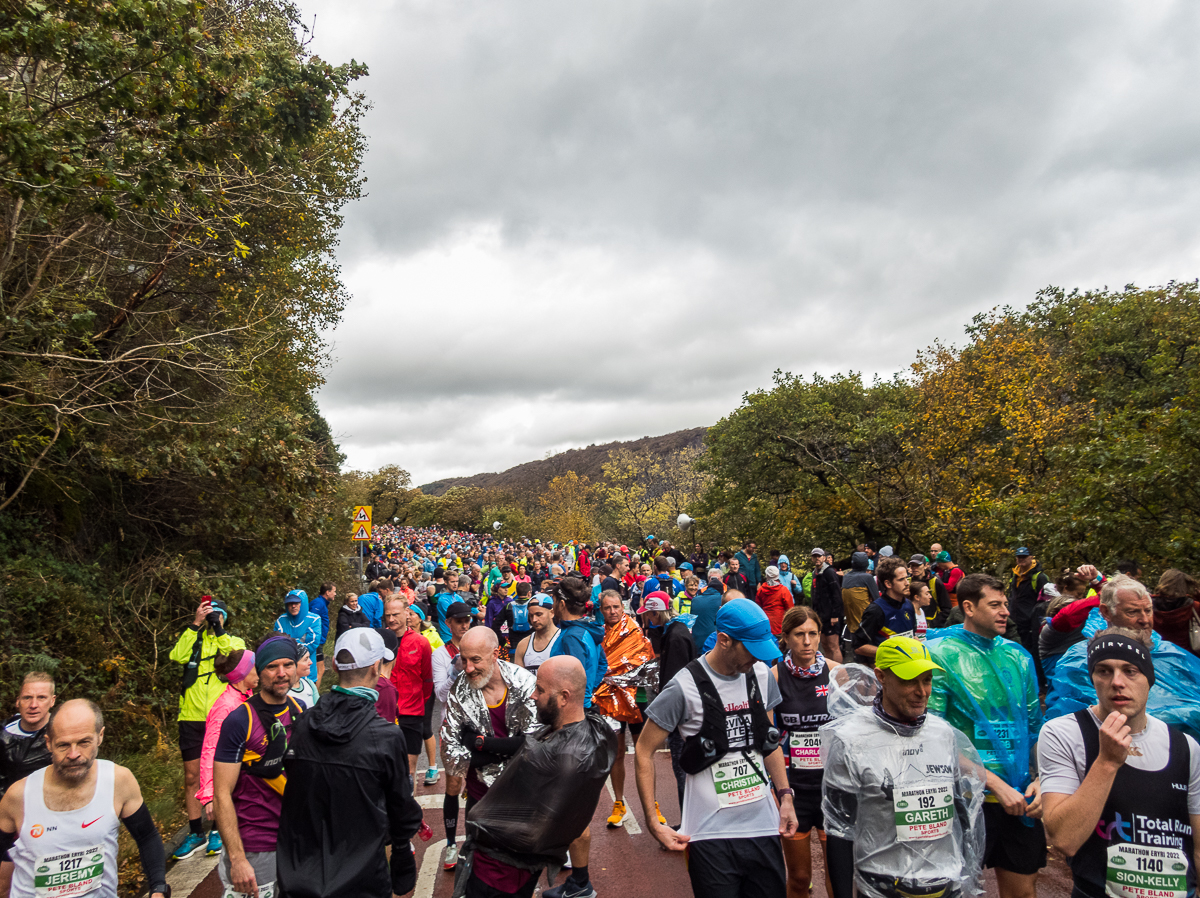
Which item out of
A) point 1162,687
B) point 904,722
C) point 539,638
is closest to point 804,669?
point 904,722

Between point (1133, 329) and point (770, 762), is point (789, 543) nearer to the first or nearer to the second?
point (1133, 329)

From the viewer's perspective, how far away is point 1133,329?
22578 mm

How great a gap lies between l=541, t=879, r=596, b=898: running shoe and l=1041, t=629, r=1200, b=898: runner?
2731mm

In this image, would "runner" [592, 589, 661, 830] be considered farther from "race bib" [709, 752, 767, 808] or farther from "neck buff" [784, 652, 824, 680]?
"race bib" [709, 752, 767, 808]

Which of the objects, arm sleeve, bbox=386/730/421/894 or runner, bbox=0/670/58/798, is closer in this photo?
arm sleeve, bbox=386/730/421/894

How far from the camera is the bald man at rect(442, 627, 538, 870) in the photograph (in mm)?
3488

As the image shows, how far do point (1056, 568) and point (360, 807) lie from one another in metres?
11.7

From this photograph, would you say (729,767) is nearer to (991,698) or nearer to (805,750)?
(805,750)

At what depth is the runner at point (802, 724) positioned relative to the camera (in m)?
3.62

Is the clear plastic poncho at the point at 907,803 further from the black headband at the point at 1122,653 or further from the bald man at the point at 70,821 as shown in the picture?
the bald man at the point at 70,821

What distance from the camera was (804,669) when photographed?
3986mm

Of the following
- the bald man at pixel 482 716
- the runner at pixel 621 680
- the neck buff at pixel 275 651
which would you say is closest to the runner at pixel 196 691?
the neck buff at pixel 275 651

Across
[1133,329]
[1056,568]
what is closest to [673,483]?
[1133,329]

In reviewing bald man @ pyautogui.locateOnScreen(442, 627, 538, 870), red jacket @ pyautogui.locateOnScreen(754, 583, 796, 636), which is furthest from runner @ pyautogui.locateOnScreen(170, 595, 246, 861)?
red jacket @ pyautogui.locateOnScreen(754, 583, 796, 636)
